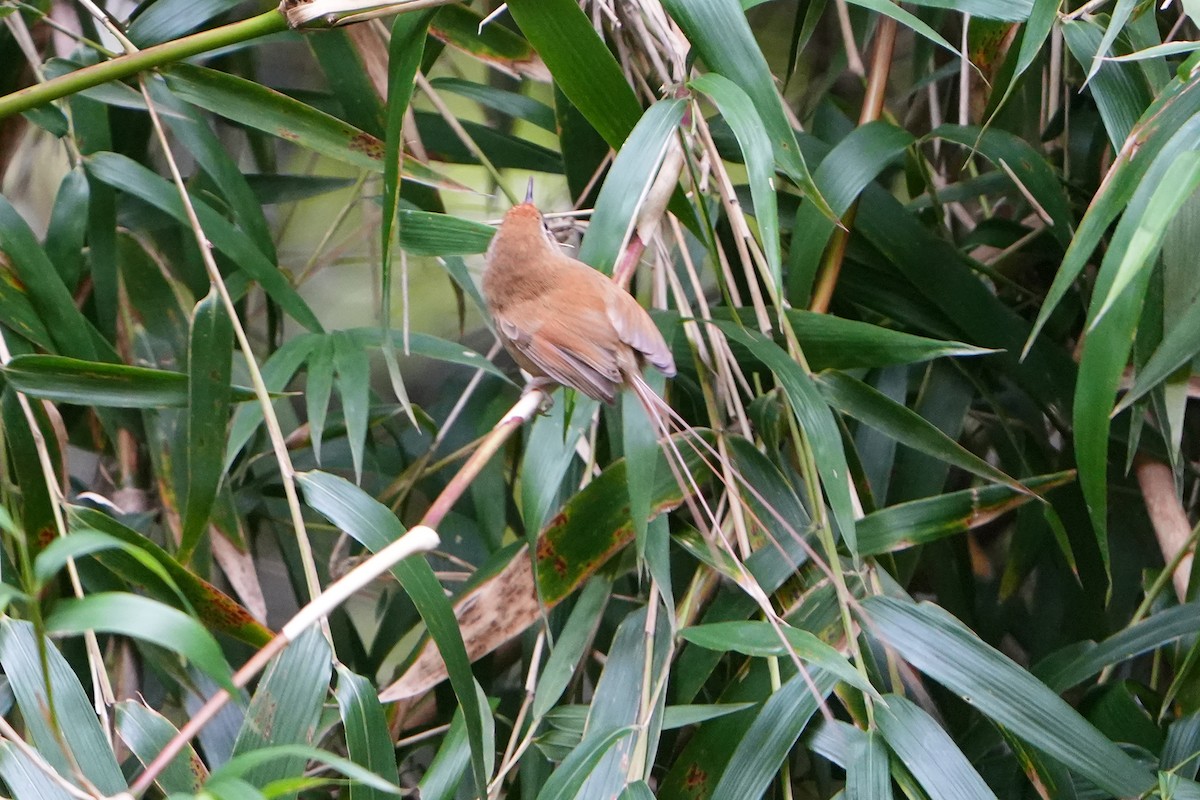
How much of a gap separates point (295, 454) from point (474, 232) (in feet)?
2.47

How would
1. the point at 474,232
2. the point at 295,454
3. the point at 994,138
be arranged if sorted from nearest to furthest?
1. the point at 474,232
2. the point at 994,138
3. the point at 295,454

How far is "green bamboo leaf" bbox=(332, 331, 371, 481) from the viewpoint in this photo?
1.15m

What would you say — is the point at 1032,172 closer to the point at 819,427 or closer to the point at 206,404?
→ the point at 819,427

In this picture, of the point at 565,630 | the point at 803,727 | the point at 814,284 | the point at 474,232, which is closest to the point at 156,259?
the point at 474,232

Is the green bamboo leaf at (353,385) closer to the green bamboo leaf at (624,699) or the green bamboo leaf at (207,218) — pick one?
the green bamboo leaf at (207,218)

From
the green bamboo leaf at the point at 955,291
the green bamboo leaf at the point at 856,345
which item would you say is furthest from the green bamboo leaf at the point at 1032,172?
the green bamboo leaf at the point at 856,345

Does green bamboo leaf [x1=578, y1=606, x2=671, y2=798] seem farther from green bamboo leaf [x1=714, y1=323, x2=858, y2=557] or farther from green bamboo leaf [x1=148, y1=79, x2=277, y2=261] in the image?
green bamboo leaf [x1=148, y1=79, x2=277, y2=261]

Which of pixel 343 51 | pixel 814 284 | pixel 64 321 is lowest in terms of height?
pixel 814 284

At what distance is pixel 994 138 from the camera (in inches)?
45.9

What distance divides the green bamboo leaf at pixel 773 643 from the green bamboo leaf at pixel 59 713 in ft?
1.71

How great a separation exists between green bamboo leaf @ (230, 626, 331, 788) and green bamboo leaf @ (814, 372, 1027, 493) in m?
0.59

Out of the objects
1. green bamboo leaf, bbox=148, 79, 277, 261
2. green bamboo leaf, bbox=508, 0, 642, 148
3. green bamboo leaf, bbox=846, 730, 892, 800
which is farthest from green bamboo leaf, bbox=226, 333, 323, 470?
green bamboo leaf, bbox=846, 730, 892, 800

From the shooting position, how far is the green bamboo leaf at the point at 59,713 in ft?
2.74

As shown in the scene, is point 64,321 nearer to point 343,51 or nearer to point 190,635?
point 343,51
